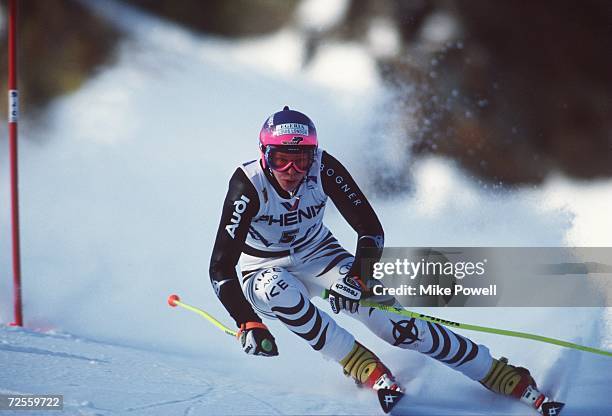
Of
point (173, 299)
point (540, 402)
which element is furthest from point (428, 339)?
point (173, 299)

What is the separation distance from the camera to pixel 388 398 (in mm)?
2332

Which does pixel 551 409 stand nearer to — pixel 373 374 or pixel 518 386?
pixel 518 386

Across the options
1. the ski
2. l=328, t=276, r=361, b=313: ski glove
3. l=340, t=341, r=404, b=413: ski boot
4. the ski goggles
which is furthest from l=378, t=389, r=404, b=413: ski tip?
the ski goggles

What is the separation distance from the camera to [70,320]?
291cm

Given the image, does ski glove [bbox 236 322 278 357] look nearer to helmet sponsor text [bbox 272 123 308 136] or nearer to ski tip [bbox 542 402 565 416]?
helmet sponsor text [bbox 272 123 308 136]

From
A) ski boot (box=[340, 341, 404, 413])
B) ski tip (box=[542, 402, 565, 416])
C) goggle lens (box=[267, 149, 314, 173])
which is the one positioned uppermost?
goggle lens (box=[267, 149, 314, 173])

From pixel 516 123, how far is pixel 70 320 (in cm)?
200

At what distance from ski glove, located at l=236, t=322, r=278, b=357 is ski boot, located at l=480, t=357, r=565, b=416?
0.78 m

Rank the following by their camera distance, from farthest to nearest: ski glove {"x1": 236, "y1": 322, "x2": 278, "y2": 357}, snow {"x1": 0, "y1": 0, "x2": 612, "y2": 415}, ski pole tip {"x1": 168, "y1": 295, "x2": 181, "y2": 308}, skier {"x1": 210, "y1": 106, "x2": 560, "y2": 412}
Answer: ski pole tip {"x1": 168, "y1": 295, "x2": 181, "y2": 308} → snow {"x1": 0, "y1": 0, "x2": 612, "y2": 415} → skier {"x1": 210, "y1": 106, "x2": 560, "y2": 412} → ski glove {"x1": 236, "y1": 322, "x2": 278, "y2": 357}

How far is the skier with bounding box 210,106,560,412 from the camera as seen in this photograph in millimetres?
2352

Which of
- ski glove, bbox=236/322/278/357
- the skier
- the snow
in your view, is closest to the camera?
ski glove, bbox=236/322/278/357

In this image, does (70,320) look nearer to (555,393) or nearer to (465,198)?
(465,198)

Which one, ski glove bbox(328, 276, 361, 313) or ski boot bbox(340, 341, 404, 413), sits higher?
ski glove bbox(328, 276, 361, 313)

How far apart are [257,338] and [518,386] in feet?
2.99
